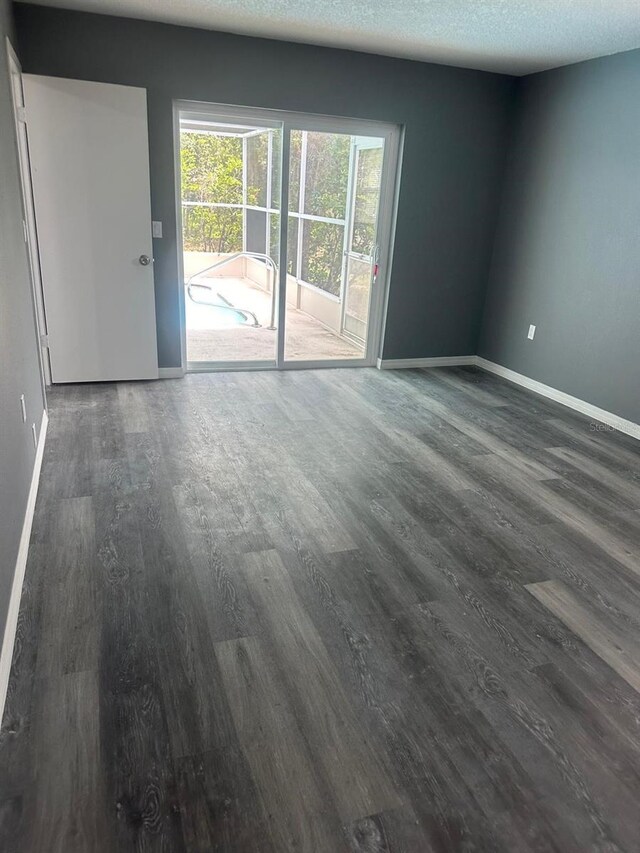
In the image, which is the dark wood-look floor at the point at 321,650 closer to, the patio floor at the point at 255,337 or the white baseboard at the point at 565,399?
the white baseboard at the point at 565,399

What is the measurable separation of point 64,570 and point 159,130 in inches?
131

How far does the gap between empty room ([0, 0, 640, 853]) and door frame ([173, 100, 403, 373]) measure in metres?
0.02

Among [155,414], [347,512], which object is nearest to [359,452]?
[347,512]

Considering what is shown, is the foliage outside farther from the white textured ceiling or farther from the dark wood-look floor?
the dark wood-look floor

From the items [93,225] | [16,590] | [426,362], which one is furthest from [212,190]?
[16,590]

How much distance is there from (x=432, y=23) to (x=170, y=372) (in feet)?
10.0

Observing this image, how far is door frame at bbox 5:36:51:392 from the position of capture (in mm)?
3604

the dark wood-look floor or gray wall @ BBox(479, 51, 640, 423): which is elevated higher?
gray wall @ BBox(479, 51, 640, 423)

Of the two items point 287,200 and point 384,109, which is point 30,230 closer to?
point 287,200

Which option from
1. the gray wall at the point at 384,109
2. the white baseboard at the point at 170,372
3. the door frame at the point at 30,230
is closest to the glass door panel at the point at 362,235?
the gray wall at the point at 384,109

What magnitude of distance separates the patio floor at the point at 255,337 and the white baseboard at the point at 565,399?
128 cm

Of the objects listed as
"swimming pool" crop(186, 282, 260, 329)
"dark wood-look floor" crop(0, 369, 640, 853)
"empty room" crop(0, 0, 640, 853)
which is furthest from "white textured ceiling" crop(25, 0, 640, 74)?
"swimming pool" crop(186, 282, 260, 329)

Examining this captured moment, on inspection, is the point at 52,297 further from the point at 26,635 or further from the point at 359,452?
Answer: the point at 26,635

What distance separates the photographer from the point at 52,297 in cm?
432
